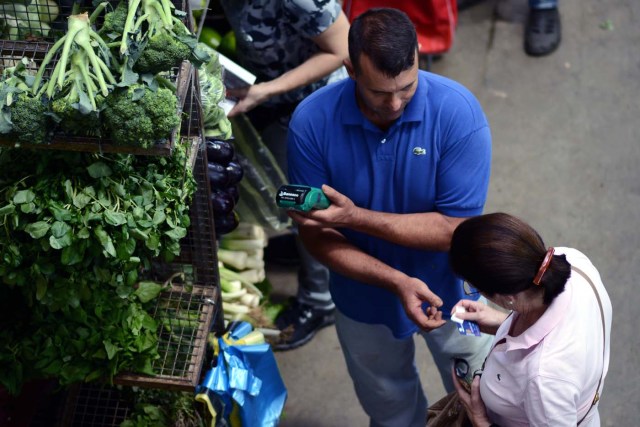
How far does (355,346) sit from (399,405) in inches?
14.0

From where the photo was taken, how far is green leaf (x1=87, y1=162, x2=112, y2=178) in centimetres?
252

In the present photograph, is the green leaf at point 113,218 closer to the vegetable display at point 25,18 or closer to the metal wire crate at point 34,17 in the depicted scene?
the metal wire crate at point 34,17

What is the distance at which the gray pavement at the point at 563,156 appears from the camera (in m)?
4.35

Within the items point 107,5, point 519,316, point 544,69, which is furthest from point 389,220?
point 544,69

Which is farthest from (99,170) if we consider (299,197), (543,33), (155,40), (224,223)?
(543,33)

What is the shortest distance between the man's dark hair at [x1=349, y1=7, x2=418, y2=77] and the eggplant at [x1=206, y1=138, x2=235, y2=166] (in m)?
0.91

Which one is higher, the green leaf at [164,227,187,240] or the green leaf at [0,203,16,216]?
the green leaf at [0,203,16,216]

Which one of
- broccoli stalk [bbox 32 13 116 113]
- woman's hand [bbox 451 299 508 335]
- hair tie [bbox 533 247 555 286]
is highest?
broccoli stalk [bbox 32 13 116 113]

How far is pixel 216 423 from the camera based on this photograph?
3.51 m

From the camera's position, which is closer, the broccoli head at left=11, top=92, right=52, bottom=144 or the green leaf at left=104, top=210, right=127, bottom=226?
the broccoli head at left=11, top=92, right=52, bottom=144

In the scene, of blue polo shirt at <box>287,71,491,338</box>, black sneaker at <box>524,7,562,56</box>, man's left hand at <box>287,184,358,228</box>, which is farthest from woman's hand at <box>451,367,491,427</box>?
black sneaker at <box>524,7,562,56</box>

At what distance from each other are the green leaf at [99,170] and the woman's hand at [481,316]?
3.94ft

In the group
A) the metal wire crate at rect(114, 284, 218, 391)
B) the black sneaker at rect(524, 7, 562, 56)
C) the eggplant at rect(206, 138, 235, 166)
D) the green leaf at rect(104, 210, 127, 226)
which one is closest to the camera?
the green leaf at rect(104, 210, 127, 226)

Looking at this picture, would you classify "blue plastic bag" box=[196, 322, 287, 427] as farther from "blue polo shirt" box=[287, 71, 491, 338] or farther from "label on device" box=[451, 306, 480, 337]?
"label on device" box=[451, 306, 480, 337]
